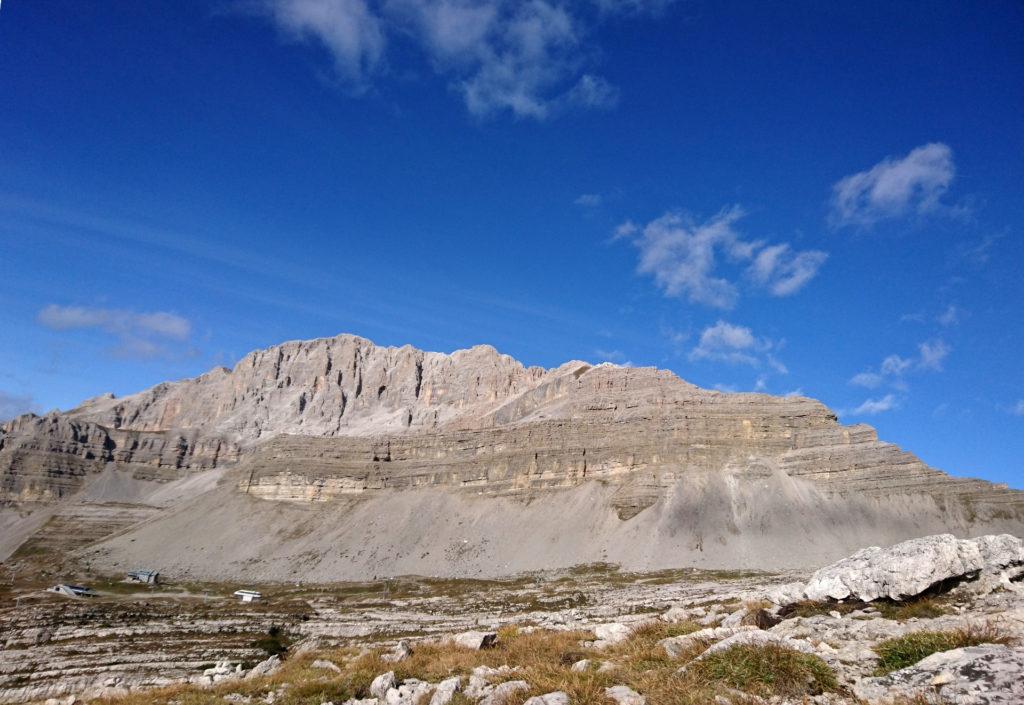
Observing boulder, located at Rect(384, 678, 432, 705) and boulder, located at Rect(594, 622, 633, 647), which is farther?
boulder, located at Rect(594, 622, 633, 647)

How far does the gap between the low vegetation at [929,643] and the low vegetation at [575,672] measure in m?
1.21

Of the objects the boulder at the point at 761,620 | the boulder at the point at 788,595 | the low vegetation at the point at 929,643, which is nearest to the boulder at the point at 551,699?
the low vegetation at the point at 929,643

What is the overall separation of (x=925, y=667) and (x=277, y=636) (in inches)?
2041

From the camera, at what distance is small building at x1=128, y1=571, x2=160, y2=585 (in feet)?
340

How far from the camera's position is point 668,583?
76188 millimetres

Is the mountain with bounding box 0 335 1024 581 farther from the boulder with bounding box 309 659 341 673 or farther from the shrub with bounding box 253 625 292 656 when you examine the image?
the boulder with bounding box 309 659 341 673

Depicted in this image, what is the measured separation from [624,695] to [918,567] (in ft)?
31.2

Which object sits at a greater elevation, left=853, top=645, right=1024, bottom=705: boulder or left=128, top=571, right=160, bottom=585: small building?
left=853, top=645, right=1024, bottom=705: boulder

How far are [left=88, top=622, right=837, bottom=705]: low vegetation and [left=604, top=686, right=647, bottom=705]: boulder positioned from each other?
11 centimetres

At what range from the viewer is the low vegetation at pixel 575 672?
28.6 ft

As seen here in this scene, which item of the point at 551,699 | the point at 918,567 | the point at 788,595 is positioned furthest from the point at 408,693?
the point at 918,567

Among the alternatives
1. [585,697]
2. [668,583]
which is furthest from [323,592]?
[585,697]

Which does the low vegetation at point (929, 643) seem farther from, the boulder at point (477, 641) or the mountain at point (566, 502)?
the mountain at point (566, 502)

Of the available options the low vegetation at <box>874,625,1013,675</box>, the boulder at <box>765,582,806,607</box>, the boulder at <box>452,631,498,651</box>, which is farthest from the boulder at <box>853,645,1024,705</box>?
the boulder at <box>452,631,498,651</box>
